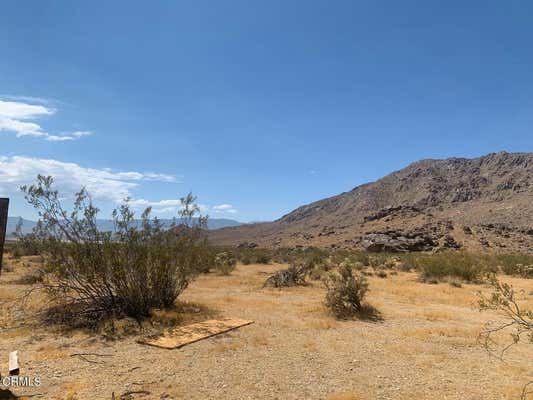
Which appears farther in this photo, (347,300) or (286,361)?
(347,300)

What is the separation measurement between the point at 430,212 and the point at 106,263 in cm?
7602

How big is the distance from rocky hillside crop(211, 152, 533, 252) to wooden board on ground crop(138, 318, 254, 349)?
36.5 meters

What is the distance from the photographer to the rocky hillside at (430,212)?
48.6 metres

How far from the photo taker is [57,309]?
10234 millimetres

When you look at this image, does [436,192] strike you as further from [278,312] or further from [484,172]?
[278,312]

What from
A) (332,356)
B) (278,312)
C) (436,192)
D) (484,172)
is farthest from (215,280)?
(484,172)

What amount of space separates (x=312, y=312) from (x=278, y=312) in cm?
95

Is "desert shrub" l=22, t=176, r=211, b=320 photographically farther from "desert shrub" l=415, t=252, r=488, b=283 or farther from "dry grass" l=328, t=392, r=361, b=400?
"desert shrub" l=415, t=252, r=488, b=283

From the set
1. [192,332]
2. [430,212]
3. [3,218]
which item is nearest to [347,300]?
[192,332]

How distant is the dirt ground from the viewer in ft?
19.7

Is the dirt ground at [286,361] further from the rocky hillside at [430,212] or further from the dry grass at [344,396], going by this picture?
the rocky hillside at [430,212]

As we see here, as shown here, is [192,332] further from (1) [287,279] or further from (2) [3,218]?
(1) [287,279]

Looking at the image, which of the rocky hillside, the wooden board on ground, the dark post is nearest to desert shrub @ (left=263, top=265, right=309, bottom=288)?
the wooden board on ground

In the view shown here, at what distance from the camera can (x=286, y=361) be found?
23.9ft
